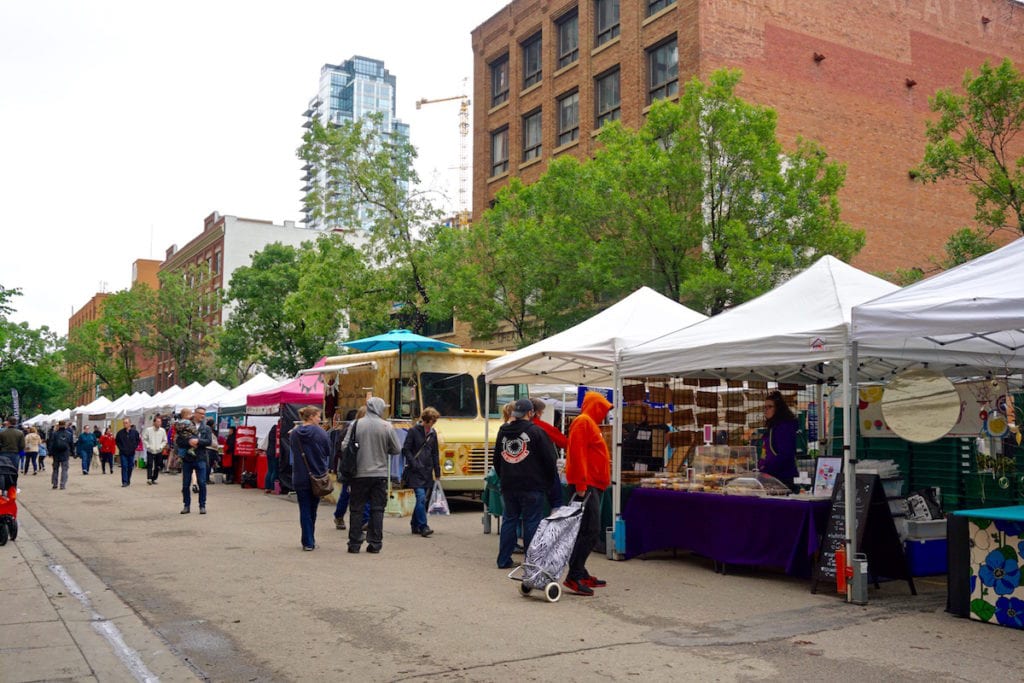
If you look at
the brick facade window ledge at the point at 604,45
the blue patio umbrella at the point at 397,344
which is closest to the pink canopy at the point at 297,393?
the blue patio umbrella at the point at 397,344

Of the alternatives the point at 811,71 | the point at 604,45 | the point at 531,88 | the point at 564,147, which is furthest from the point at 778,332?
the point at 531,88

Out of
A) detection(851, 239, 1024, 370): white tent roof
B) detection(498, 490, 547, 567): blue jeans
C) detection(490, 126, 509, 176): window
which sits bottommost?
detection(498, 490, 547, 567): blue jeans

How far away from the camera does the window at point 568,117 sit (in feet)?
111

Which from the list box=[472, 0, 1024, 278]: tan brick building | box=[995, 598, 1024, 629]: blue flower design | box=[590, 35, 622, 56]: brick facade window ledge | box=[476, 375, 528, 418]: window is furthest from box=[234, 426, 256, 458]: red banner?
box=[995, 598, 1024, 629]: blue flower design

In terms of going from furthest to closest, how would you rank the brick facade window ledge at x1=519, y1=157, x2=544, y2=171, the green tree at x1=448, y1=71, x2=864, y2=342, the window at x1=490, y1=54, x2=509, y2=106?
the window at x1=490, y1=54, x2=509, y2=106 → the brick facade window ledge at x1=519, y1=157, x2=544, y2=171 → the green tree at x1=448, y1=71, x2=864, y2=342

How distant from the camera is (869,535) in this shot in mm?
8992

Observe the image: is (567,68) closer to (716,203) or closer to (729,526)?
(716,203)

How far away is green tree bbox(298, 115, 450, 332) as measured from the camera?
32.0m

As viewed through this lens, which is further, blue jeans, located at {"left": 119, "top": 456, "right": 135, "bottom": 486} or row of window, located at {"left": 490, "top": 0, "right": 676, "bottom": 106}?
row of window, located at {"left": 490, "top": 0, "right": 676, "bottom": 106}

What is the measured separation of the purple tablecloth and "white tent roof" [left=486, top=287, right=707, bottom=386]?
1.75 metres

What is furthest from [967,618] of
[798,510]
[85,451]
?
[85,451]

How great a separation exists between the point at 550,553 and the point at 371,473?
11.5ft

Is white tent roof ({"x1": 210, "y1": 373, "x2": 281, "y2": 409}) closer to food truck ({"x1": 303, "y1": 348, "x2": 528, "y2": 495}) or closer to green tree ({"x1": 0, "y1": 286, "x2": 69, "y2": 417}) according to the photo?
food truck ({"x1": 303, "y1": 348, "x2": 528, "y2": 495})

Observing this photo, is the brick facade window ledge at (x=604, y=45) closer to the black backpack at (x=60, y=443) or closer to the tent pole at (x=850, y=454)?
the black backpack at (x=60, y=443)
